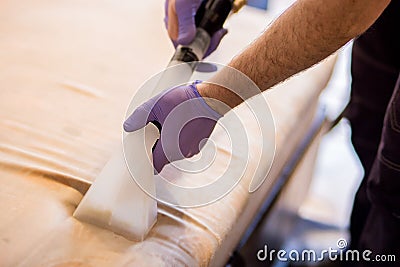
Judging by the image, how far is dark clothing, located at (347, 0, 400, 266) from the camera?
97 cm

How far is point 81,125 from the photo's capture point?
38.2 inches

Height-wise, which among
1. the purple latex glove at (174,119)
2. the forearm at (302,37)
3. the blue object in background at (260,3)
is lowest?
the blue object in background at (260,3)

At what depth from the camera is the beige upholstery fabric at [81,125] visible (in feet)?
2.51

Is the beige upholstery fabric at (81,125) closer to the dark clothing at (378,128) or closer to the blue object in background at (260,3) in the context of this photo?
the dark clothing at (378,128)

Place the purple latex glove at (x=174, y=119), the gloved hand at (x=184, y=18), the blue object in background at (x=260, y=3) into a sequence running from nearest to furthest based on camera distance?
the purple latex glove at (x=174, y=119) < the gloved hand at (x=184, y=18) < the blue object in background at (x=260, y=3)

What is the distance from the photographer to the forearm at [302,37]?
0.69 meters

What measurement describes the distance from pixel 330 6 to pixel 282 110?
1.54ft

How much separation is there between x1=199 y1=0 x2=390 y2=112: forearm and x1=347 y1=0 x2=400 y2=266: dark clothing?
28 centimetres

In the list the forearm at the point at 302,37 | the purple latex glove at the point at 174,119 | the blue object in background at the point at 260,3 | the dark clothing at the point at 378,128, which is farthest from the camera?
the blue object in background at the point at 260,3

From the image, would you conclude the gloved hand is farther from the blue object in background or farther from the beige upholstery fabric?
the blue object in background

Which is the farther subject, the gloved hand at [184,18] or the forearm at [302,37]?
the gloved hand at [184,18]

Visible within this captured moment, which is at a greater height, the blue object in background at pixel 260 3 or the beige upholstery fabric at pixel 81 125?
the beige upholstery fabric at pixel 81 125

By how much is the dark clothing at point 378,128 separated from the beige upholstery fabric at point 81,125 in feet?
0.41

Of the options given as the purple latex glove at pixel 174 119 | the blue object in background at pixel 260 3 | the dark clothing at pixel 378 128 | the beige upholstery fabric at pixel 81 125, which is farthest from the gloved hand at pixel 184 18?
the blue object in background at pixel 260 3
